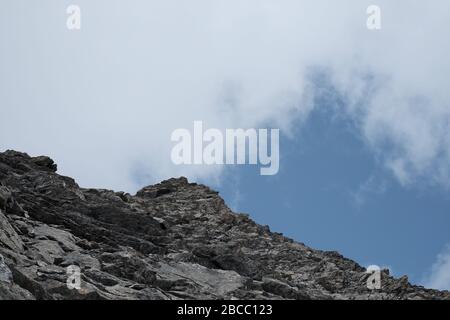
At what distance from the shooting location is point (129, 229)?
4716cm

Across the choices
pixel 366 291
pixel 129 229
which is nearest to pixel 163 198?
pixel 129 229

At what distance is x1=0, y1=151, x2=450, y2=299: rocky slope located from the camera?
33.8 meters

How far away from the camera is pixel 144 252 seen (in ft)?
139

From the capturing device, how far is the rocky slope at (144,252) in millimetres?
33844
